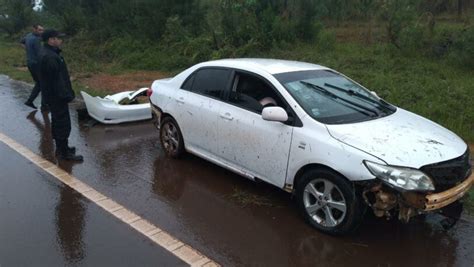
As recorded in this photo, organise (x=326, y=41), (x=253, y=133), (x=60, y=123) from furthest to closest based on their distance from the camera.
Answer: (x=326, y=41), (x=60, y=123), (x=253, y=133)

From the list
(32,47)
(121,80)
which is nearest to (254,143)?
(32,47)

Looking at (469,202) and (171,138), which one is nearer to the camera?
(469,202)

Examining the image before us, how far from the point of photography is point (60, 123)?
21.5ft

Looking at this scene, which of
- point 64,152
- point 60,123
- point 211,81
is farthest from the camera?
point 64,152

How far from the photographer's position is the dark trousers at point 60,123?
6473 mm

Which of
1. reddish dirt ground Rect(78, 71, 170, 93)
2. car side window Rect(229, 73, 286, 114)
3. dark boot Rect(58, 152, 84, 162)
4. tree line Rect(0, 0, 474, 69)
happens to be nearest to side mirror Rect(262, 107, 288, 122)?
car side window Rect(229, 73, 286, 114)

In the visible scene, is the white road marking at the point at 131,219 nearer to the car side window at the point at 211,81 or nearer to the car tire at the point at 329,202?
the car tire at the point at 329,202

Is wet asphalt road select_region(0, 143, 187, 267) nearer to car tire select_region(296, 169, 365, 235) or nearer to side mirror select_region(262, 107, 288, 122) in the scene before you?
car tire select_region(296, 169, 365, 235)

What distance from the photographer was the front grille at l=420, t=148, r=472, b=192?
4.06 m

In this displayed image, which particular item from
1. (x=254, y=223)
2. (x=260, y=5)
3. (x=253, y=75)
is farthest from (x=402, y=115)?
(x=260, y=5)

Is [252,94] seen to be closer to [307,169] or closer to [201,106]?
[201,106]

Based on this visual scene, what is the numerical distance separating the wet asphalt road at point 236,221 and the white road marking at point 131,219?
0.08 meters

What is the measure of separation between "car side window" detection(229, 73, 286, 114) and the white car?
1cm

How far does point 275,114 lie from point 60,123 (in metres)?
3.52
